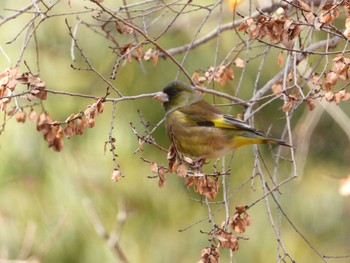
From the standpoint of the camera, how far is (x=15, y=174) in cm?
559

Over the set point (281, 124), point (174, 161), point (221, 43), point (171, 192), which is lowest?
point (174, 161)

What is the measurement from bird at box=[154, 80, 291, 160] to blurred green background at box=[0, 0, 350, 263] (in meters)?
1.67

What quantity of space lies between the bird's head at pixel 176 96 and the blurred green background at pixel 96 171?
1.55 meters

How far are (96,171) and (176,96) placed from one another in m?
1.92

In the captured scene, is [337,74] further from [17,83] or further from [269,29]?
[17,83]

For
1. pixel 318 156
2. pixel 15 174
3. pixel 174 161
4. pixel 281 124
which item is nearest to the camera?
pixel 174 161

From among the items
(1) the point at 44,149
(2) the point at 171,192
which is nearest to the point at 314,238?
(2) the point at 171,192

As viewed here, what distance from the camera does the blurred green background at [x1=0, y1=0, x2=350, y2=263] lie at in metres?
5.52

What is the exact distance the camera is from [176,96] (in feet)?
12.5

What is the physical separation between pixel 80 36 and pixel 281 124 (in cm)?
145

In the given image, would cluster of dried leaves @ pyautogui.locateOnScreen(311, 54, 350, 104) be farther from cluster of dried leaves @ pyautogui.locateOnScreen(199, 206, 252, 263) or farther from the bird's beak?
the bird's beak

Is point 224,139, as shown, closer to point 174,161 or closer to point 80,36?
point 174,161

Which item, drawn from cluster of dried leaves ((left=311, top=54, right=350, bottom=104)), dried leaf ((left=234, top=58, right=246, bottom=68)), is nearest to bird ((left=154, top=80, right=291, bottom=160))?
dried leaf ((left=234, top=58, right=246, bottom=68))

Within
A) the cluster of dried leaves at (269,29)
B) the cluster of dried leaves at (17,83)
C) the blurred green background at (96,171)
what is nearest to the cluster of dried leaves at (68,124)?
the cluster of dried leaves at (17,83)
